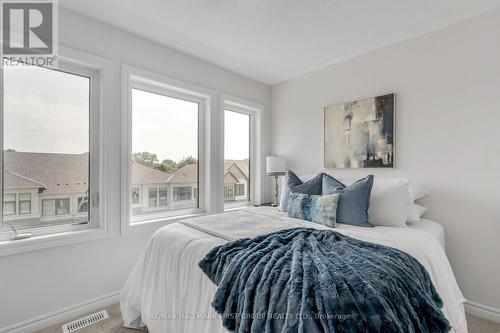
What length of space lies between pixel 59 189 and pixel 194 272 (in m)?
1.51

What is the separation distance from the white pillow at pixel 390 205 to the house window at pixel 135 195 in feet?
7.31

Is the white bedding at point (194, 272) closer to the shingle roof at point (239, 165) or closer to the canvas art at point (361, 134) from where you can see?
the canvas art at point (361, 134)

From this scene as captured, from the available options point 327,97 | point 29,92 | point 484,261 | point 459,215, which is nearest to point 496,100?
point 459,215

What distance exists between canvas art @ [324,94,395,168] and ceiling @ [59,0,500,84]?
624 mm

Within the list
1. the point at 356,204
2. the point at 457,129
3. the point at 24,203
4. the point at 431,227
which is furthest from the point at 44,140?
the point at 457,129

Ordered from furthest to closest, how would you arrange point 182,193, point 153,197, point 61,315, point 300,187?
1. point 182,193
2. point 153,197
3. point 300,187
4. point 61,315

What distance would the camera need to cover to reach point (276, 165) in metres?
3.29

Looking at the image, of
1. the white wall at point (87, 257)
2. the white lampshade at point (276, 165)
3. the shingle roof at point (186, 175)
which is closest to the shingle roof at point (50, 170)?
the white wall at point (87, 257)

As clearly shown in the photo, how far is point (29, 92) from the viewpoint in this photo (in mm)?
1887

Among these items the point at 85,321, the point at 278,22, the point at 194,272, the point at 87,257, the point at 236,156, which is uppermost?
the point at 278,22

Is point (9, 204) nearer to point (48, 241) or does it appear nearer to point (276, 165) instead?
point (48, 241)

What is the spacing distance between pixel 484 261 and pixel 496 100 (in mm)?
1315

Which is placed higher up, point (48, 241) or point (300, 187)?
point (300, 187)

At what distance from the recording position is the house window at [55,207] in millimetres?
1938
